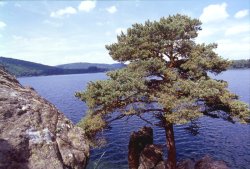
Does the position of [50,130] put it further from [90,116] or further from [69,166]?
[90,116]

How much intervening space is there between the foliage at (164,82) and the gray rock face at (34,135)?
31.3 feet

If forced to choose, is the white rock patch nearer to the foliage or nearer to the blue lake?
the foliage

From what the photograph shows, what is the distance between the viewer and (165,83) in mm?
24531

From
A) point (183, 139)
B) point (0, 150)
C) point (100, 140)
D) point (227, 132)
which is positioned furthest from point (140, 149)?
point (227, 132)

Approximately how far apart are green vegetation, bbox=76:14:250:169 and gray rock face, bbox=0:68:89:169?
9.51m

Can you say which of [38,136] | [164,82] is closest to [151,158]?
[164,82]

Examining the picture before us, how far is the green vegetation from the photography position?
2188cm

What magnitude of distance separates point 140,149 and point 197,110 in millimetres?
10678

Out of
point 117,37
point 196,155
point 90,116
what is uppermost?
point 117,37

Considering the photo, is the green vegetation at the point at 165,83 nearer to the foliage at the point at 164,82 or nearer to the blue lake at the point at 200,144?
the foliage at the point at 164,82

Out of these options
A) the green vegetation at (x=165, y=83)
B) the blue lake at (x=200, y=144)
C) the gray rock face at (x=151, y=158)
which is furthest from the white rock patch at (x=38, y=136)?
the blue lake at (x=200, y=144)

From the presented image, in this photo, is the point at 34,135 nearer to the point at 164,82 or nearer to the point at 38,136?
the point at 38,136

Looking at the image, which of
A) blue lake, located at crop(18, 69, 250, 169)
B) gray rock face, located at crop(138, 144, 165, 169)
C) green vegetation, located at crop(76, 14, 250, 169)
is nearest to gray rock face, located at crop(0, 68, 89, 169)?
green vegetation, located at crop(76, 14, 250, 169)

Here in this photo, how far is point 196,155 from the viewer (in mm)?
38219
